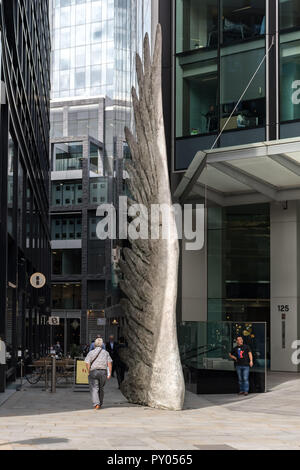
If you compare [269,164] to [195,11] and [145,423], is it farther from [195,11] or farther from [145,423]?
[145,423]

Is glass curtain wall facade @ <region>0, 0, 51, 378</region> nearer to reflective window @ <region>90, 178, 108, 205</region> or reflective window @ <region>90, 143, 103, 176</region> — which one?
reflective window @ <region>90, 178, 108, 205</region>

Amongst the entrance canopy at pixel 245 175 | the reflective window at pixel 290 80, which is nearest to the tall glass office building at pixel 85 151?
the entrance canopy at pixel 245 175

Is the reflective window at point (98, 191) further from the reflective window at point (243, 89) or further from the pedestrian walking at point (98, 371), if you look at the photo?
the pedestrian walking at point (98, 371)

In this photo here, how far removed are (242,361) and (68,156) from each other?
62.4m

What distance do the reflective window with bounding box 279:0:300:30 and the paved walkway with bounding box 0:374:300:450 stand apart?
1508 centimetres

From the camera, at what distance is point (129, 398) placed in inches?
717

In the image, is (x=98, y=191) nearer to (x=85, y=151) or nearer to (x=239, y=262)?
(x=85, y=151)

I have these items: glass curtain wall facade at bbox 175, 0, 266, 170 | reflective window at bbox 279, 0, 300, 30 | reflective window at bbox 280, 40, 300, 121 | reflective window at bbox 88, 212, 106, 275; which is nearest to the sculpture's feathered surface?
reflective window at bbox 280, 40, 300, 121

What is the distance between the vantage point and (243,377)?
20719mm

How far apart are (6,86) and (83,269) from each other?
52.5m

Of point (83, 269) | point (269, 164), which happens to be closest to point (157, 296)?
point (269, 164)

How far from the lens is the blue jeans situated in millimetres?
20641

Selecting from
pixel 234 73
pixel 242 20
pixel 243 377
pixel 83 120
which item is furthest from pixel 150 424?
pixel 83 120

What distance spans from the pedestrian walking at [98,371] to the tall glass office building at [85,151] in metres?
34.4
